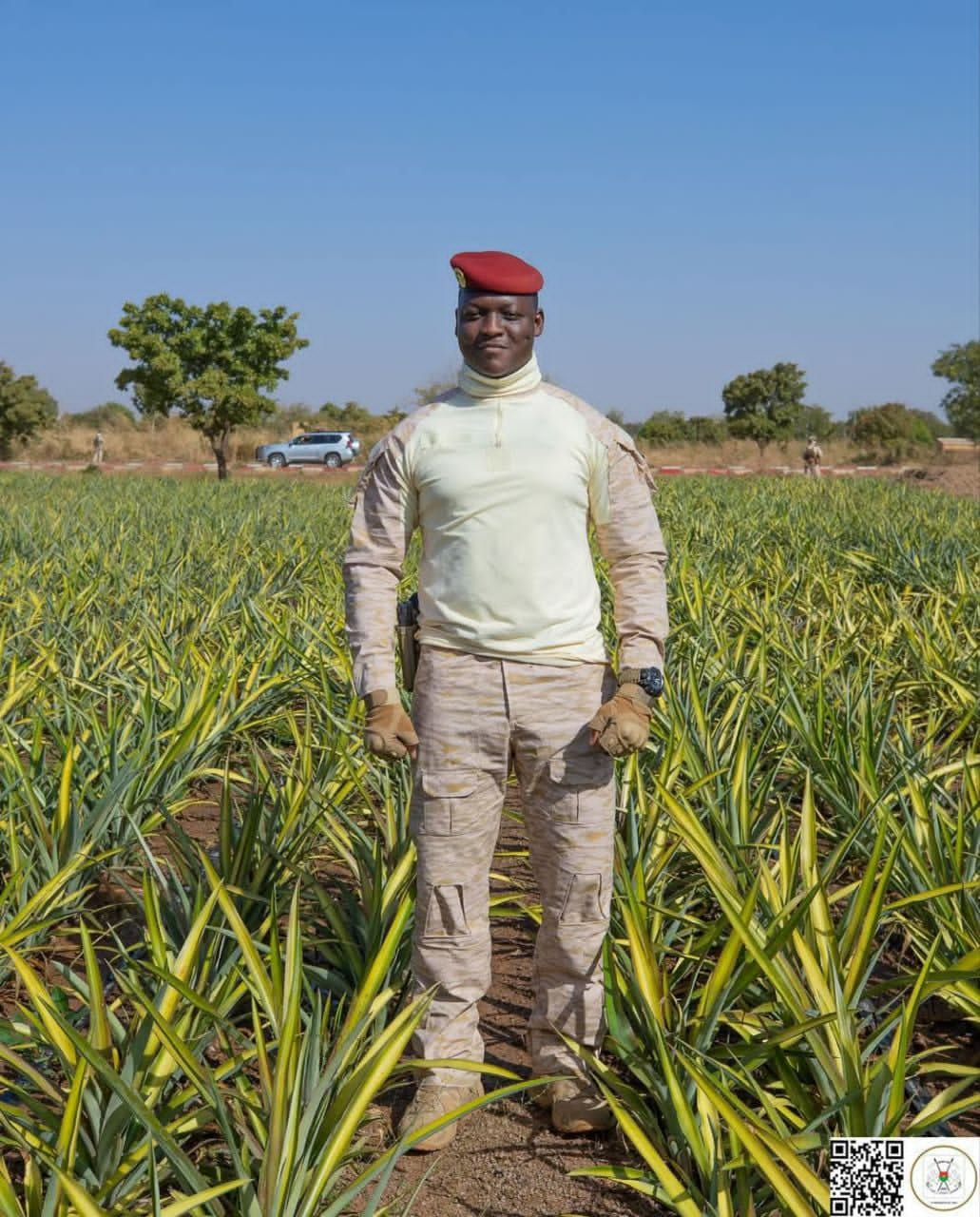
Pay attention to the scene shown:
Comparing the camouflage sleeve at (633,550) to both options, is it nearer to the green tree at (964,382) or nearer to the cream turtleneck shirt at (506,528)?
the cream turtleneck shirt at (506,528)

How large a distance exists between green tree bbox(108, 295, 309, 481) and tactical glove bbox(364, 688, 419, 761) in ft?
81.1

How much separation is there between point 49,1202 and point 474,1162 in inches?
28.5

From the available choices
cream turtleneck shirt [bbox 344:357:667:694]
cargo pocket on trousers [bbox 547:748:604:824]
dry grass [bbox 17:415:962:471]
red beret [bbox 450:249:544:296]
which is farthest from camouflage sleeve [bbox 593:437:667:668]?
dry grass [bbox 17:415:962:471]

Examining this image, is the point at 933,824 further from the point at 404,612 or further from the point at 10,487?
the point at 10,487

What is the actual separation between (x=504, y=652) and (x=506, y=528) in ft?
0.69

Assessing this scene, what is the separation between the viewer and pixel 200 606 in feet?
18.7

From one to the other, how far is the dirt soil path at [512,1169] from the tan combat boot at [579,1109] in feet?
0.09

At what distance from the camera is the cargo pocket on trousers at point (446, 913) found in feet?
6.93

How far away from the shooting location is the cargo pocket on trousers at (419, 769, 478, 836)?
209cm

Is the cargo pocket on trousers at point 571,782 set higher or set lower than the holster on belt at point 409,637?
lower

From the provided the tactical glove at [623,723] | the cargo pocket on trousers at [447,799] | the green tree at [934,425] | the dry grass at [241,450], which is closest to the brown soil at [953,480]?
the dry grass at [241,450]

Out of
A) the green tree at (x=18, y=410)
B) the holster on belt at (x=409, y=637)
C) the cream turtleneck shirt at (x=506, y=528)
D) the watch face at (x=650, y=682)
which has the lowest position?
the watch face at (x=650, y=682)

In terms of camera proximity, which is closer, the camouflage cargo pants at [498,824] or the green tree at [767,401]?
the camouflage cargo pants at [498,824]

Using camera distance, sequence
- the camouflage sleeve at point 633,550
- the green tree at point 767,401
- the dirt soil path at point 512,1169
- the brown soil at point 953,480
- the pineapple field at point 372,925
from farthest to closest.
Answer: the green tree at point 767,401 → the brown soil at point 953,480 → the camouflage sleeve at point 633,550 → the dirt soil path at point 512,1169 → the pineapple field at point 372,925
